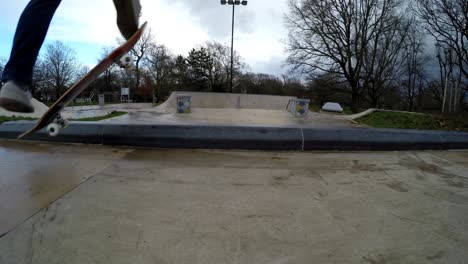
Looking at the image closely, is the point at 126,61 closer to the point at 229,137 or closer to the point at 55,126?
the point at 55,126

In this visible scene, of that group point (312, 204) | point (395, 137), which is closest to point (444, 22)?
point (395, 137)

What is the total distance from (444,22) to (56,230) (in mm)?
24099

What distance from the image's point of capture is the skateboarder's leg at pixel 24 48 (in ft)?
4.67

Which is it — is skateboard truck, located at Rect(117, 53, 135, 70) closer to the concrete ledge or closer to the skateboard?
the skateboard

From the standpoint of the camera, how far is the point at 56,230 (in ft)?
4.72

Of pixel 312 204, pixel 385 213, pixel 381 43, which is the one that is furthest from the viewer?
pixel 381 43

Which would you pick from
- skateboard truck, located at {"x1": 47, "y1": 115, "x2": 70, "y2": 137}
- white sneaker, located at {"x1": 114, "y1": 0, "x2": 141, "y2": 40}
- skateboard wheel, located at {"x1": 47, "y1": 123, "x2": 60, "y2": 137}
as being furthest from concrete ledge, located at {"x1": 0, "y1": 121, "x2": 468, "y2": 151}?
white sneaker, located at {"x1": 114, "y1": 0, "x2": 141, "y2": 40}

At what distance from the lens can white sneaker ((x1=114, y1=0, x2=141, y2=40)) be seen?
77.4 inches

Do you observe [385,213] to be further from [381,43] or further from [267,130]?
[381,43]

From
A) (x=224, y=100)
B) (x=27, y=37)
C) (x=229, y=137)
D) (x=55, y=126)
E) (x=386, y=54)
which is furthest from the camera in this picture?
(x=386, y=54)

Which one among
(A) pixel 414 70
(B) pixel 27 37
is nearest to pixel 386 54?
(A) pixel 414 70

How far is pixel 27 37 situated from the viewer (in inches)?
56.2

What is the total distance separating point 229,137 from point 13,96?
2.34m

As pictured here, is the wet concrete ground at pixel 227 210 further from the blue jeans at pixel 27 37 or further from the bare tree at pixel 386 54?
the bare tree at pixel 386 54
